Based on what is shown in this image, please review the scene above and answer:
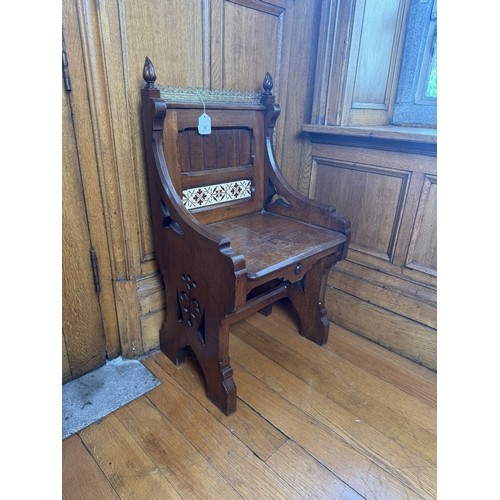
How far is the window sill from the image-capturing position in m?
1.48

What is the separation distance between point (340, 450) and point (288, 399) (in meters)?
0.27

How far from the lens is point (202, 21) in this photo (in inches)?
56.9

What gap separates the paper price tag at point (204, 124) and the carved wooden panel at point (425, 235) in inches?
37.1

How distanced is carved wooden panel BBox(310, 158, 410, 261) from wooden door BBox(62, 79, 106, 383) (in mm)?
1176

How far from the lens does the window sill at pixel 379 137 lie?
4.85 ft

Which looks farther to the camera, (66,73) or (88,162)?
(88,162)

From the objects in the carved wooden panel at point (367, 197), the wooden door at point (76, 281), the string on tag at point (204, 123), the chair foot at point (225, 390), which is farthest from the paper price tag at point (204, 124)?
the chair foot at point (225, 390)

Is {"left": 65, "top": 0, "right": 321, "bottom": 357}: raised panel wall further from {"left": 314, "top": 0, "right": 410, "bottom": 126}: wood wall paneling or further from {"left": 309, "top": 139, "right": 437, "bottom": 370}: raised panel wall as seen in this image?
{"left": 309, "top": 139, "right": 437, "bottom": 370}: raised panel wall

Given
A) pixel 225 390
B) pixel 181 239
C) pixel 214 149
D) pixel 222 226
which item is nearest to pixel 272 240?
pixel 222 226

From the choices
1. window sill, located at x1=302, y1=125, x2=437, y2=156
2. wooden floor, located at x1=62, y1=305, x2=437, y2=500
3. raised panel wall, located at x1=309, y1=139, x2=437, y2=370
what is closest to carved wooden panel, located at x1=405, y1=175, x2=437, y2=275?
raised panel wall, located at x1=309, y1=139, x2=437, y2=370

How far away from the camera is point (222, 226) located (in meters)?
1.55

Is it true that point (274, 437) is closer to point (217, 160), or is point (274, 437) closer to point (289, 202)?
point (289, 202)

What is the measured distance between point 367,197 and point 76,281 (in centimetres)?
135

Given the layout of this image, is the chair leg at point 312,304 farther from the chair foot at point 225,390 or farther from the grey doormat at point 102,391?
the grey doormat at point 102,391
